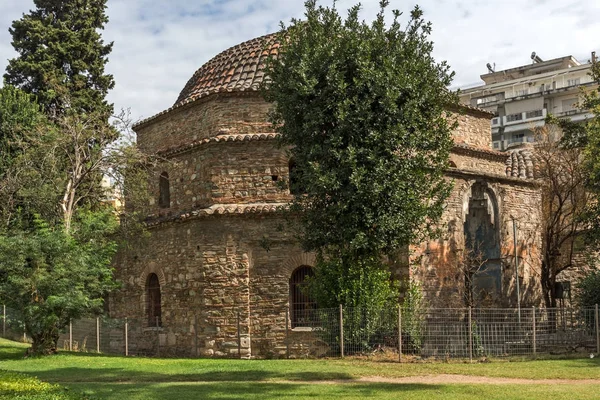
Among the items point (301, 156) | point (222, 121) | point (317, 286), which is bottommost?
point (317, 286)

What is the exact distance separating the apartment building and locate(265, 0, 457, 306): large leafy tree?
38284 millimetres

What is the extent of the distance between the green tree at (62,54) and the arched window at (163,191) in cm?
526

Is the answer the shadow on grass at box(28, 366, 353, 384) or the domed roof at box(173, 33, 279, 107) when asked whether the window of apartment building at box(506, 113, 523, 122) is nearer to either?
the domed roof at box(173, 33, 279, 107)

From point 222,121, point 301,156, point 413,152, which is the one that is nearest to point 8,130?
point 222,121

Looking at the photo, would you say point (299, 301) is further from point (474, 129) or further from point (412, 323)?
point (474, 129)

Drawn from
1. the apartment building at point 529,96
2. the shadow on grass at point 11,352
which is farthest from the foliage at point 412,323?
the apartment building at point 529,96

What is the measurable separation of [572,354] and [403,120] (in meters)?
6.54

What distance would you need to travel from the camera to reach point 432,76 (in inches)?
656

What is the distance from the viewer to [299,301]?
19.9 meters

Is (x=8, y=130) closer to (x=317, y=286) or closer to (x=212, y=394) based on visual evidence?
(x=317, y=286)

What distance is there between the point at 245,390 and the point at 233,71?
12.6m

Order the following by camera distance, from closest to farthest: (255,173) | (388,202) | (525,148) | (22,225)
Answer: (388,202)
(255,173)
(22,225)
(525,148)

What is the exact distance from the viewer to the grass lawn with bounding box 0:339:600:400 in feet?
38.1

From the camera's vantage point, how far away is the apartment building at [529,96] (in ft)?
178
